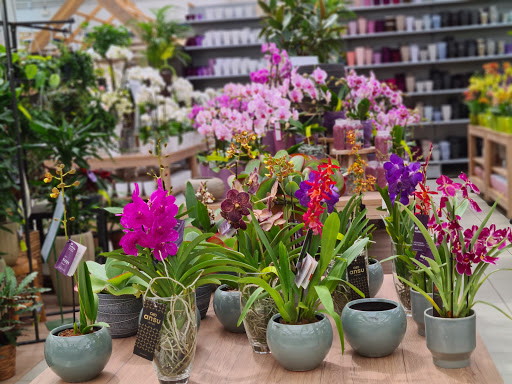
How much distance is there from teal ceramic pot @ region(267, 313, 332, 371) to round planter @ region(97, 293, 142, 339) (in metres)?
0.42

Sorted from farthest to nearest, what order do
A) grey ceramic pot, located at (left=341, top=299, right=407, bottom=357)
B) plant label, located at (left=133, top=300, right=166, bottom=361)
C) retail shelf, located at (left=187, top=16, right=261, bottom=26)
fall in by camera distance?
retail shelf, located at (left=187, top=16, right=261, bottom=26) → grey ceramic pot, located at (left=341, top=299, right=407, bottom=357) → plant label, located at (left=133, top=300, right=166, bottom=361)

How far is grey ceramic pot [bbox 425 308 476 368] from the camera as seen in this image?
4.32 ft

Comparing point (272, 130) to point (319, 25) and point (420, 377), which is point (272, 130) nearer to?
point (319, 25)

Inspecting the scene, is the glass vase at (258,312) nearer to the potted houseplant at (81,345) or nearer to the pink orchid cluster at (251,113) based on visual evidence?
the potted houseplant at (81,345)

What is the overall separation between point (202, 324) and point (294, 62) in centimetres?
227

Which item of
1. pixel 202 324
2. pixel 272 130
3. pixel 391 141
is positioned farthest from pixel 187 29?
pixel 202 324

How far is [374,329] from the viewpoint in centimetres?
137

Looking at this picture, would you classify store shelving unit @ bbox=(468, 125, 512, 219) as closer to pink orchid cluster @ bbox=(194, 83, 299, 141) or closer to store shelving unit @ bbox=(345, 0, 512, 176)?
store shelving unit @ bbox=(345, 0, 512, 176)

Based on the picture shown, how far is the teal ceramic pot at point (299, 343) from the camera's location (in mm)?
1322

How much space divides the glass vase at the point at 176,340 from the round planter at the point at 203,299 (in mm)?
392

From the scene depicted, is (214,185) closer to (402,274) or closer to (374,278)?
(374,278)

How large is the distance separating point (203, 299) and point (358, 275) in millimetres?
426

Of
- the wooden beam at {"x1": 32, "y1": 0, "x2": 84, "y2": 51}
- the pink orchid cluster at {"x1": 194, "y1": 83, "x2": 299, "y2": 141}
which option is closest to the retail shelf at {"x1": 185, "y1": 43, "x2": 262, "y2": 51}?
the wooden beam at {"x1": 32, "y1": 0, "x2": 84, "y2": 51}

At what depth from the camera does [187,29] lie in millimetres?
8359
